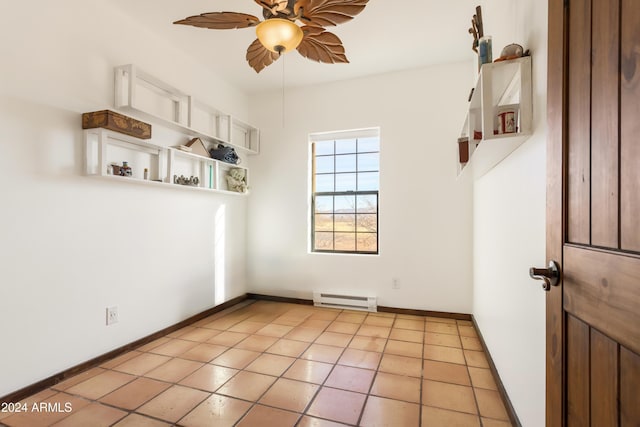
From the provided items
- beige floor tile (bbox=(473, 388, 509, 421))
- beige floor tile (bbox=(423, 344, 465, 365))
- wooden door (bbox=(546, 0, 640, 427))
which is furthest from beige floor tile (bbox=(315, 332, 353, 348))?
wooden door (bbox=(546, 0, 640, 427))

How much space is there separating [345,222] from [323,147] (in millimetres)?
1030

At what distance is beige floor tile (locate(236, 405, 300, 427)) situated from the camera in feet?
5.28

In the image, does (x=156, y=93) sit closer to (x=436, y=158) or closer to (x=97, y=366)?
(x=97, y=366)

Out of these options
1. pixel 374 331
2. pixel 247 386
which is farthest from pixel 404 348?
pixel 247 386

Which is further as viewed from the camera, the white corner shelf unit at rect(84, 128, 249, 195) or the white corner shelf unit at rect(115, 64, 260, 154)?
the white corner shelf unit at rect(115, 64, 260, 154)

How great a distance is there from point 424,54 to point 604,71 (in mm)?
2834

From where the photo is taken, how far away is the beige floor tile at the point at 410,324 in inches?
119

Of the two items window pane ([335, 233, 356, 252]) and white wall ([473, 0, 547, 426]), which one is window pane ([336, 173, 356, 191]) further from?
white wall ([473, 0, 547, 426])

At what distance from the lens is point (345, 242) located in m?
3.80

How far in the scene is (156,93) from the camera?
2.76 m

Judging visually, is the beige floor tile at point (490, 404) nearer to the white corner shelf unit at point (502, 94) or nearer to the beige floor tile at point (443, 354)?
the beige floor tile at point (443, 354)

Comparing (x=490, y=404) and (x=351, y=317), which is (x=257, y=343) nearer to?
(x=351, y=317)

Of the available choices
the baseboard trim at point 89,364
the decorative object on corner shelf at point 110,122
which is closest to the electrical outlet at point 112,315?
the baseboard trim at point 89,364

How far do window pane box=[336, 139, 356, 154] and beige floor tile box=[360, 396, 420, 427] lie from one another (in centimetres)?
277
